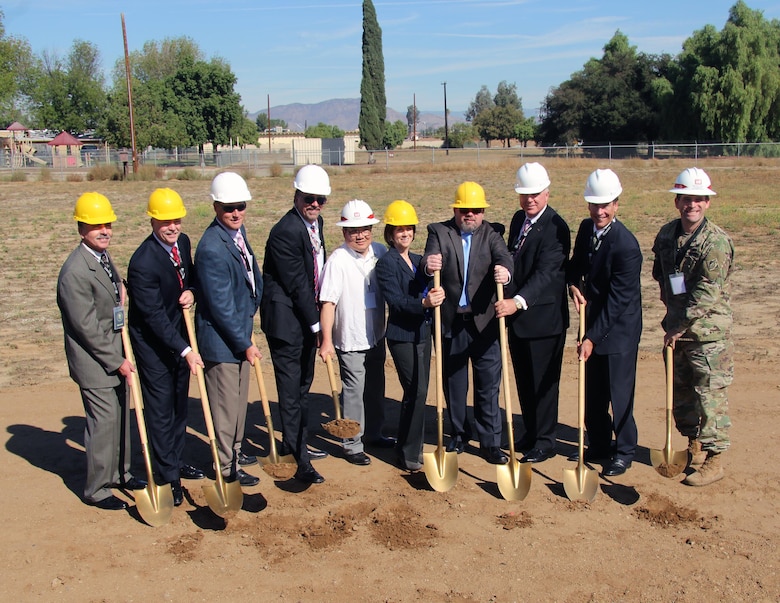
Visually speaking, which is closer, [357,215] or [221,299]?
[221,299]

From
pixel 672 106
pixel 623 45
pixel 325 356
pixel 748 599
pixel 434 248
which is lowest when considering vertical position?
pixel 748 599

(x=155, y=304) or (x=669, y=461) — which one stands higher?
(x=155, y=304)

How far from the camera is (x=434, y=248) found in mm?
5875

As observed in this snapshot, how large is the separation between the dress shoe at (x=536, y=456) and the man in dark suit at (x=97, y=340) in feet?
9.86

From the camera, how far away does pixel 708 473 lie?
5676 millimetres

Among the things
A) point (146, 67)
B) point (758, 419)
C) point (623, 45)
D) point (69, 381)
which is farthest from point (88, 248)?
point (146, 67)

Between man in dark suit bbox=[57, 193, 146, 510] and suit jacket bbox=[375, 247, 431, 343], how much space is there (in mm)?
1856

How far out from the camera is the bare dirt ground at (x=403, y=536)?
14.5ft

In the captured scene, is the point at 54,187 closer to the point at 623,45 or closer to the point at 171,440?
the point at 171,440

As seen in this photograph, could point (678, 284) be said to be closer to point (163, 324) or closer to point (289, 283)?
point (289, 283)

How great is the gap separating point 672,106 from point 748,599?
5355 cm

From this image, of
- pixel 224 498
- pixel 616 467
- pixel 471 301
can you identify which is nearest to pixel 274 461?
pixel 224 498

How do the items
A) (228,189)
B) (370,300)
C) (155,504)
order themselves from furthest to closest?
(370,300) → (228,189) → (155,504)

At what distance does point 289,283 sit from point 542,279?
1.88 meters
